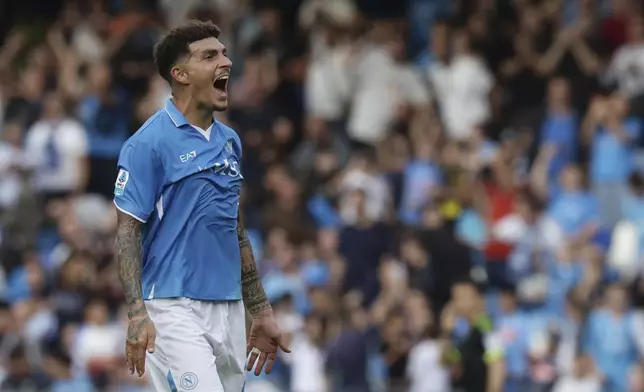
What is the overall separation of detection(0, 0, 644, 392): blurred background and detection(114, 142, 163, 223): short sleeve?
696 centimetres

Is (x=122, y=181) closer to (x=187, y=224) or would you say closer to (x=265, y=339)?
(x=187, y=224)

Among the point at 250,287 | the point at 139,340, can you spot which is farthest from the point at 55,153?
the point at 139,340

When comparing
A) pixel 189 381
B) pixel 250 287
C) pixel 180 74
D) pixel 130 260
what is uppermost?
pixel 180 74

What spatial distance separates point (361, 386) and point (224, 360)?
7.51 m

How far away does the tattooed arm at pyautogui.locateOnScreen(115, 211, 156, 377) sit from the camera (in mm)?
7172

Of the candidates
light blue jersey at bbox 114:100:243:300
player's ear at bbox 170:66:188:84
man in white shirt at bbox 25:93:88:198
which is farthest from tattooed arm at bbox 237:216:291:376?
man in white shirt at bbox 25:93:88:198

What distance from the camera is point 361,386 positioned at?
1515cm

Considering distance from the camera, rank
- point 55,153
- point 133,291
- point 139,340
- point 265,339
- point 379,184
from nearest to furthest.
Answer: point 139,340 → point 133,291 → point 265,339 → point 379,184 → point 55,153

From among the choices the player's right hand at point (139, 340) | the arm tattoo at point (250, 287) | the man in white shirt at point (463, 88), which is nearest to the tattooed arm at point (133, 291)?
the player's right hand at point (139, 340)

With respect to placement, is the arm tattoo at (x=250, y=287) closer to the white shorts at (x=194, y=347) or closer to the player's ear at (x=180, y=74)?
the white shorts at (x=194, y=347)

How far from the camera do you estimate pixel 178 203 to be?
7.60 metres

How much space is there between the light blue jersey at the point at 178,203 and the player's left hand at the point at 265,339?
0.37 metres

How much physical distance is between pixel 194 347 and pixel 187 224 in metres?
0.59

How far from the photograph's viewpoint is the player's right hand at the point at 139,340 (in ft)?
23.5
